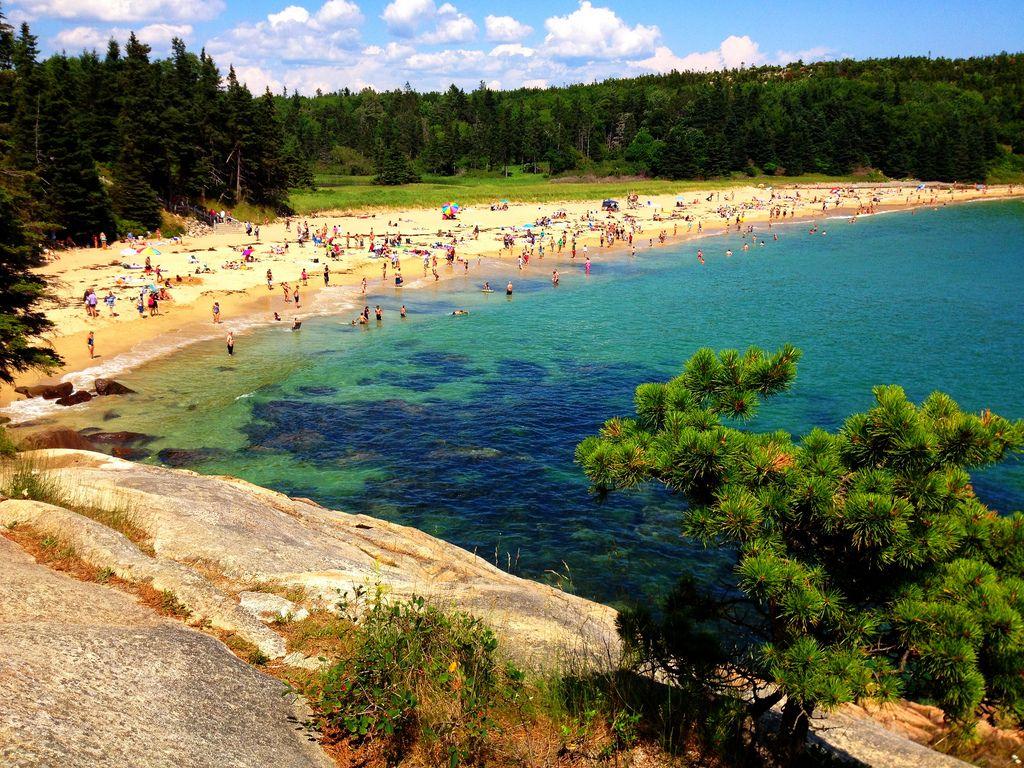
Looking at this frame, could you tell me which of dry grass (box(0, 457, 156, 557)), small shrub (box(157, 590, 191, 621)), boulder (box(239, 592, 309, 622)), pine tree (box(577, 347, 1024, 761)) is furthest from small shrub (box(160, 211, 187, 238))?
pine tree (box(577, 347, 1024, 761))

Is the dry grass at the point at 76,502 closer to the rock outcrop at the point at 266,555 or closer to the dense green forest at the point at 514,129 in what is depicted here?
the rock outcrop at the point at 266,555

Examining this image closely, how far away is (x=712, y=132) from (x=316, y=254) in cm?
10431

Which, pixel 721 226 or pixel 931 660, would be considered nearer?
pixel 931 660

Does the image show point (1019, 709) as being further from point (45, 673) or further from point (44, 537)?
point (44, 537)

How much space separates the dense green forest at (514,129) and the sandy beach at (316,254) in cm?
769

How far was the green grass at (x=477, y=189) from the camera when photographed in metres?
94.4

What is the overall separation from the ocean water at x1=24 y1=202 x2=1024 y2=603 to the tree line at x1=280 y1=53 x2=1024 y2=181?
76511mm

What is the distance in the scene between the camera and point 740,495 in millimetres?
7180

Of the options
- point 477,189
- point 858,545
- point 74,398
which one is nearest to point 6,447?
point 74,398

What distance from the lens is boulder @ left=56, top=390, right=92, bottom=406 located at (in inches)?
1276

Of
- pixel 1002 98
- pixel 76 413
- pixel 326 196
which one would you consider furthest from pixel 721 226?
pixel 1002 98

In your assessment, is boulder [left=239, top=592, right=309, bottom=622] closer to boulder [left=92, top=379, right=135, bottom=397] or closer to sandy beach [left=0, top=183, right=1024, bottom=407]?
sandy beach [left=0, top=183, right=1024, bottom=407]

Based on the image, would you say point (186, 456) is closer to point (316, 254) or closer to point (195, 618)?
point (195, 618)

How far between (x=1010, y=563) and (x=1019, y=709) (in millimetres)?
1359
